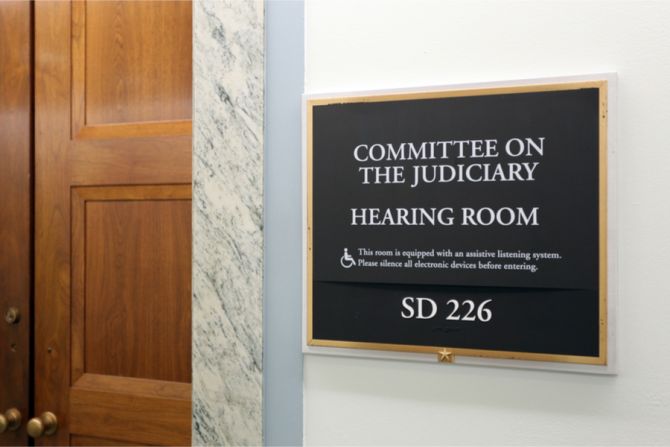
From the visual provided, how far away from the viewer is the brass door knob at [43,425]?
138 cm

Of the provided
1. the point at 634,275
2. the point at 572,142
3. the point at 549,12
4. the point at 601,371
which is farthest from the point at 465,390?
the point at 549,12

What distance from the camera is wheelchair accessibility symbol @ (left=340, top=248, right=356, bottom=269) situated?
A: 1.11 meters

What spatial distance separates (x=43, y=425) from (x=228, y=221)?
0.77 meters

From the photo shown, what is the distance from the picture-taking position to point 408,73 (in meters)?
1.09

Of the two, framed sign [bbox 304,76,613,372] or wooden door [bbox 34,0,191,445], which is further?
wooden door [bbox 34,0,191,445]

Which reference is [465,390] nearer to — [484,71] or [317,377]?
[317,377]

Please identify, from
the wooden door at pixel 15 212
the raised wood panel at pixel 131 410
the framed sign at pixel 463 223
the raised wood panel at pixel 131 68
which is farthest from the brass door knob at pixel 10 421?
the framed sign at pixel 463 223

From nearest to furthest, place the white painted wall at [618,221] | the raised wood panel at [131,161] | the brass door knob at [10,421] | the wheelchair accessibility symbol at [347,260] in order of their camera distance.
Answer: the white painted wall at [618,221], the wheelchair accessibility symbol at [347,260], the raised wood panel at [131,161], the brass door knob at [10,421]

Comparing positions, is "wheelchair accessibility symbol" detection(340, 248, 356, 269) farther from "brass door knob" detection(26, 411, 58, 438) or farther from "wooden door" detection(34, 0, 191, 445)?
"brass door knob" detection(26, 411, 58, 438)

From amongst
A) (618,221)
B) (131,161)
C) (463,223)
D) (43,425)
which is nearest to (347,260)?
(463,223)

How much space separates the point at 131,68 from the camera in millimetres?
1356

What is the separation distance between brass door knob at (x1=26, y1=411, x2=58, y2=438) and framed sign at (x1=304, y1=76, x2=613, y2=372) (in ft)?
2.54

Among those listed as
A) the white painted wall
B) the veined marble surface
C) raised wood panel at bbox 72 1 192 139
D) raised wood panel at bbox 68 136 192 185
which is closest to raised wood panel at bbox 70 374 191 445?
the veined marble surface

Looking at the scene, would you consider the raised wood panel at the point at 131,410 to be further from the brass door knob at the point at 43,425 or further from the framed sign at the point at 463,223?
the framed sign at the point at 463,223
